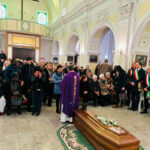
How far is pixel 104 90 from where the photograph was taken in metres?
6.15

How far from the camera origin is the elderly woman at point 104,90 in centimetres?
598

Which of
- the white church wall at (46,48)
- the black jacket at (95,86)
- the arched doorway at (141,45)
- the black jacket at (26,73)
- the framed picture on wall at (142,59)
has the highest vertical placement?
the white church wall at (46,48)

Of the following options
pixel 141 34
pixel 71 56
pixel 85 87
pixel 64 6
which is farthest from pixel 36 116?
pixel 64 6

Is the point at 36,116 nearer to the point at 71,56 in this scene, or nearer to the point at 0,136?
the point at 0,136

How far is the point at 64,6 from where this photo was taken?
1509 centimetres

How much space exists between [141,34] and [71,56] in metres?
9.02

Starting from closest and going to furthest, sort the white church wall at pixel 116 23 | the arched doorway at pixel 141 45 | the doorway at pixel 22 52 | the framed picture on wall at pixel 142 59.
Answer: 1. the arched doorway at pixel 141 45
2. the white church wall at pixel 116 23
3. the framed picture on wall at pixel 142 59
4. the doorway at pixel 22 52

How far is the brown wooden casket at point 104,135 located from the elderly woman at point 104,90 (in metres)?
2.64

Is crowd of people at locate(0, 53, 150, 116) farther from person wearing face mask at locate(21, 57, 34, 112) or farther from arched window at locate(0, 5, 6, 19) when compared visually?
arched window at locate(0, 5, 6, 19)

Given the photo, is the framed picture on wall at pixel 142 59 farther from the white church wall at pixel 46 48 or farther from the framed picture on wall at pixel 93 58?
the white church wall at pixel 46 48

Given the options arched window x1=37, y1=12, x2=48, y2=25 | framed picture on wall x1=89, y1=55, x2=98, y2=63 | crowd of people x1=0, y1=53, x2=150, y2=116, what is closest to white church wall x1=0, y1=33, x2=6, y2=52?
arched window x1=37, y1=12, x2=48, y2=25

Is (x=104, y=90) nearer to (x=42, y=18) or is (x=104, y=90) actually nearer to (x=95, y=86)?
(x=95, y=86)

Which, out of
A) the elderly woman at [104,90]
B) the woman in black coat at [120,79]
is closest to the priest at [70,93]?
the elderly woman at [104,90]

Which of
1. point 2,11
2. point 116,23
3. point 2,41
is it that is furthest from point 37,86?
point 2,11
